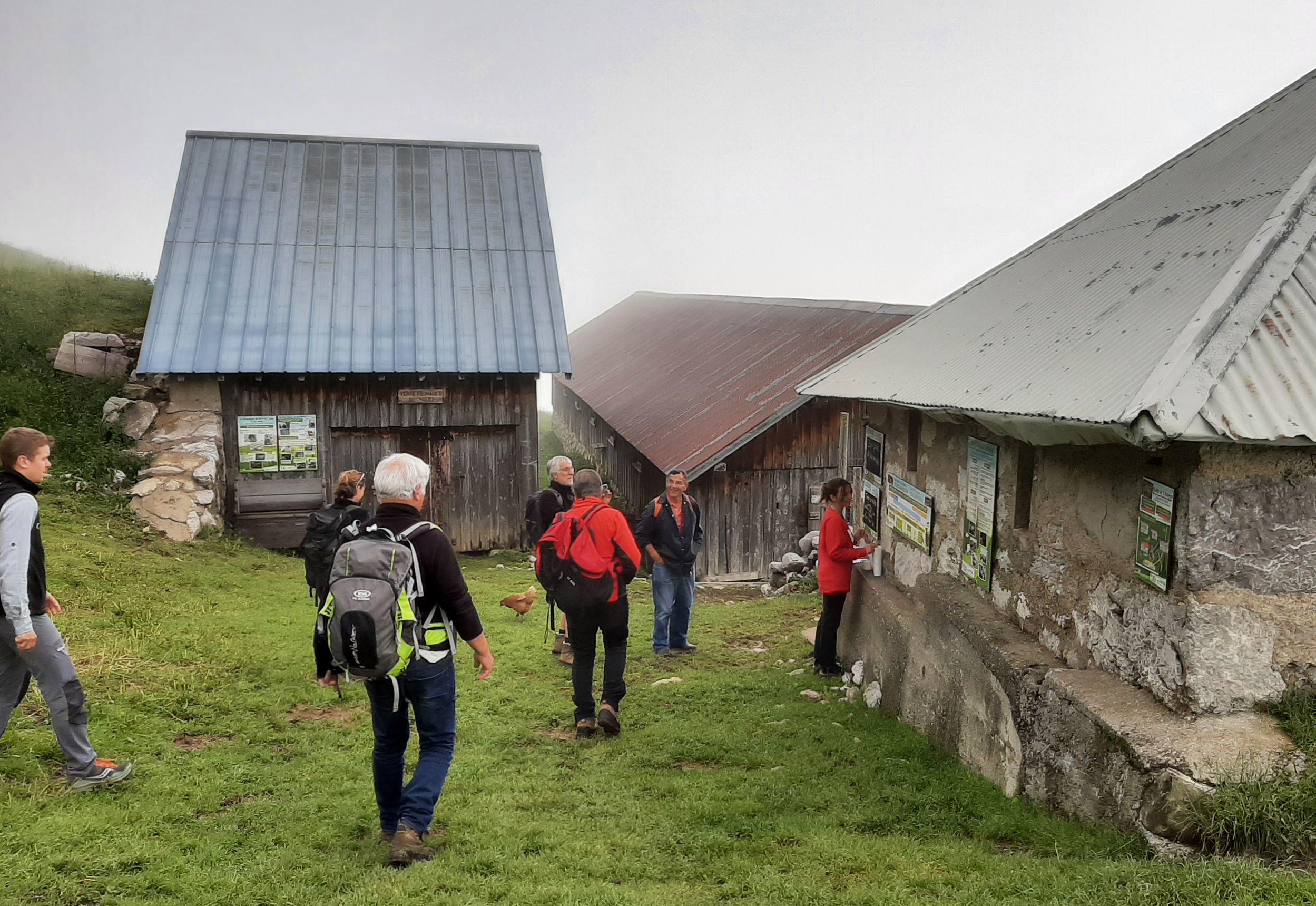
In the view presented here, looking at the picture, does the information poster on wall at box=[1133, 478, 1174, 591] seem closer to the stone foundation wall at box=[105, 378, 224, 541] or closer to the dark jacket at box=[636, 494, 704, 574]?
the dark jacket at box=[636, 494, 704, 574]

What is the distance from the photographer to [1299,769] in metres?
4.08

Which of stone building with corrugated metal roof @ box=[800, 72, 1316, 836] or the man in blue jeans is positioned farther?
the man in blue jeans

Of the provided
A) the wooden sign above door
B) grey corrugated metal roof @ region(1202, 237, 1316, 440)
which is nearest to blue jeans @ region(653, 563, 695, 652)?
grey corrugated metal roof @ region(1202, 237, 1316, 440)

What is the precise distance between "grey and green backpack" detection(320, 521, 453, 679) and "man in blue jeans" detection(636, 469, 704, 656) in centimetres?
490

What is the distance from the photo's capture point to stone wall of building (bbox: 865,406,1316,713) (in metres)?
4.46

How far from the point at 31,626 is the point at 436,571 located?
2.24 meters

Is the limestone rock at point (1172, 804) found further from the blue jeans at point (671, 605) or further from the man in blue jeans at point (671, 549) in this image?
the blue jeans at point (671, 605)

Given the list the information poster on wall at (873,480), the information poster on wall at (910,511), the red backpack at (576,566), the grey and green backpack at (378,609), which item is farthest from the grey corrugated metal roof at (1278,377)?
the information poster on wall at (873,480)

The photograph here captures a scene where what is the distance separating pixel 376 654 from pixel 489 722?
3.13 meters

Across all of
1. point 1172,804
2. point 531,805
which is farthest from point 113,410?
point 1172,804

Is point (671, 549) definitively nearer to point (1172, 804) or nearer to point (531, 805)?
point (531, 805)

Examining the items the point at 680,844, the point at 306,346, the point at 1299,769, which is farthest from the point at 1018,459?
the point at 306,346

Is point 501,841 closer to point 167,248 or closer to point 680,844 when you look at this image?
point 680,844

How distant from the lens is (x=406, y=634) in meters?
4.38
